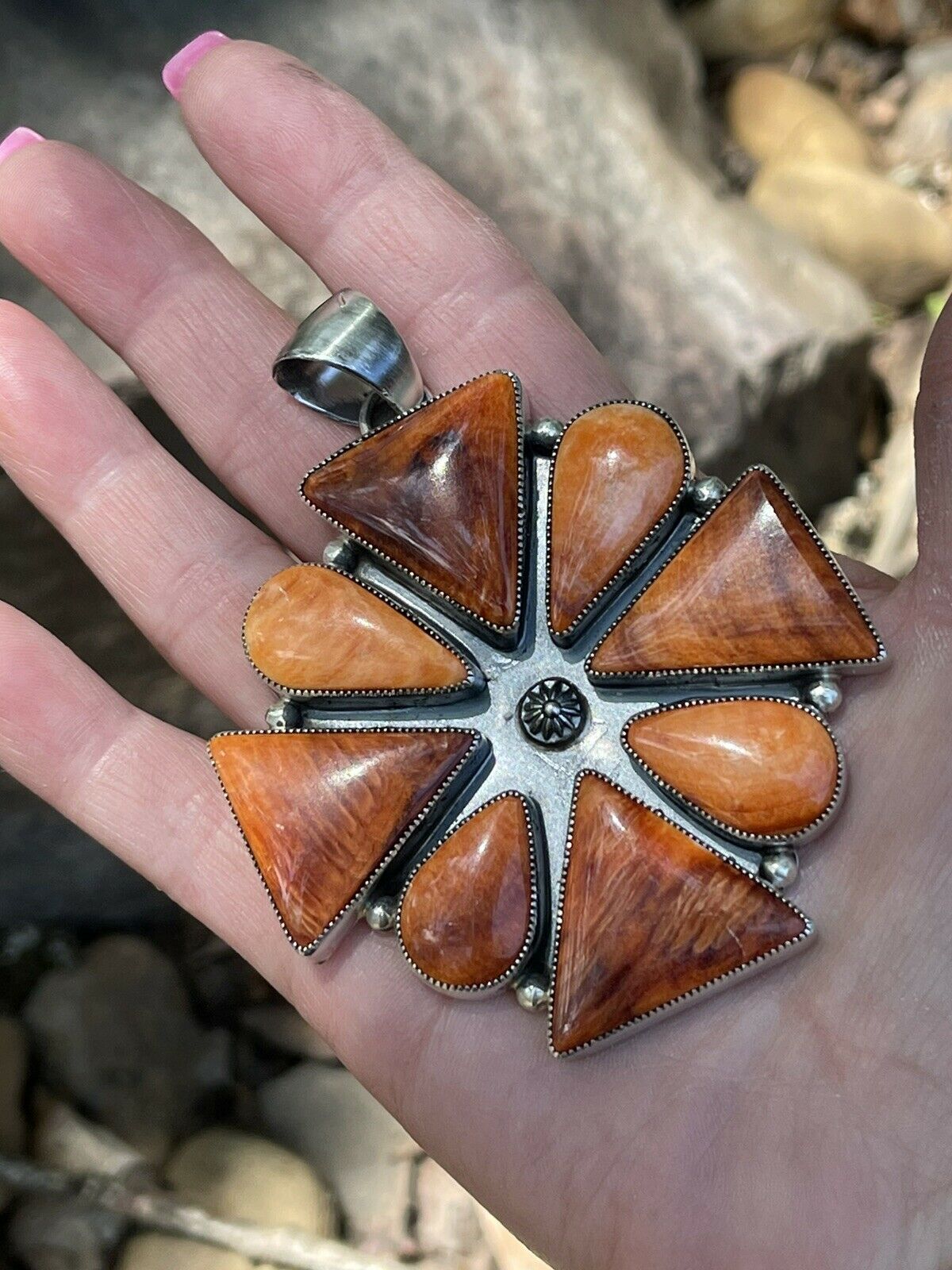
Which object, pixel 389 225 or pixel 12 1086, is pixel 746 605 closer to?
pixel 389 225

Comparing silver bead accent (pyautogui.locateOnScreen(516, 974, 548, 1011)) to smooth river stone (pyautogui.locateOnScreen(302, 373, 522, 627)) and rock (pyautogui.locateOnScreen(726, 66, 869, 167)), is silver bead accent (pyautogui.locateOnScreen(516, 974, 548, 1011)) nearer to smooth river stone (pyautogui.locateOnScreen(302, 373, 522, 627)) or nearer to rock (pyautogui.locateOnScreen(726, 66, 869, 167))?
smooth river stone (pyautogui.locateOnScreen(302, 373, 522, 627))

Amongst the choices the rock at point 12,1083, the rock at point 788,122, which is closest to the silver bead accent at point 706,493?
the rock at point 12,1083

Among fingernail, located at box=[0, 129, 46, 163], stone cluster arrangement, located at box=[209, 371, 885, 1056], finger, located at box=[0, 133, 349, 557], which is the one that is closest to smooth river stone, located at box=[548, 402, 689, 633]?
stone cluster arrangement, located at box=[209, 371, 885, 1056]

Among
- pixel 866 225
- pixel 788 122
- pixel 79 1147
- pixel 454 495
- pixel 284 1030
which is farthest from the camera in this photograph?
pixel 788 122

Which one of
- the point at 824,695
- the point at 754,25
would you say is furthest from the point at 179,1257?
the point at 754,25

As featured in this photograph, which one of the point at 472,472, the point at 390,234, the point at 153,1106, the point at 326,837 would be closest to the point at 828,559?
the point at 472,472

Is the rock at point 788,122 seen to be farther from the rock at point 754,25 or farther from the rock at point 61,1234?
the rock at point 61,1234

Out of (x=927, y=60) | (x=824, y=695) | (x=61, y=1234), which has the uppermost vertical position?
(x=927, y=60)
